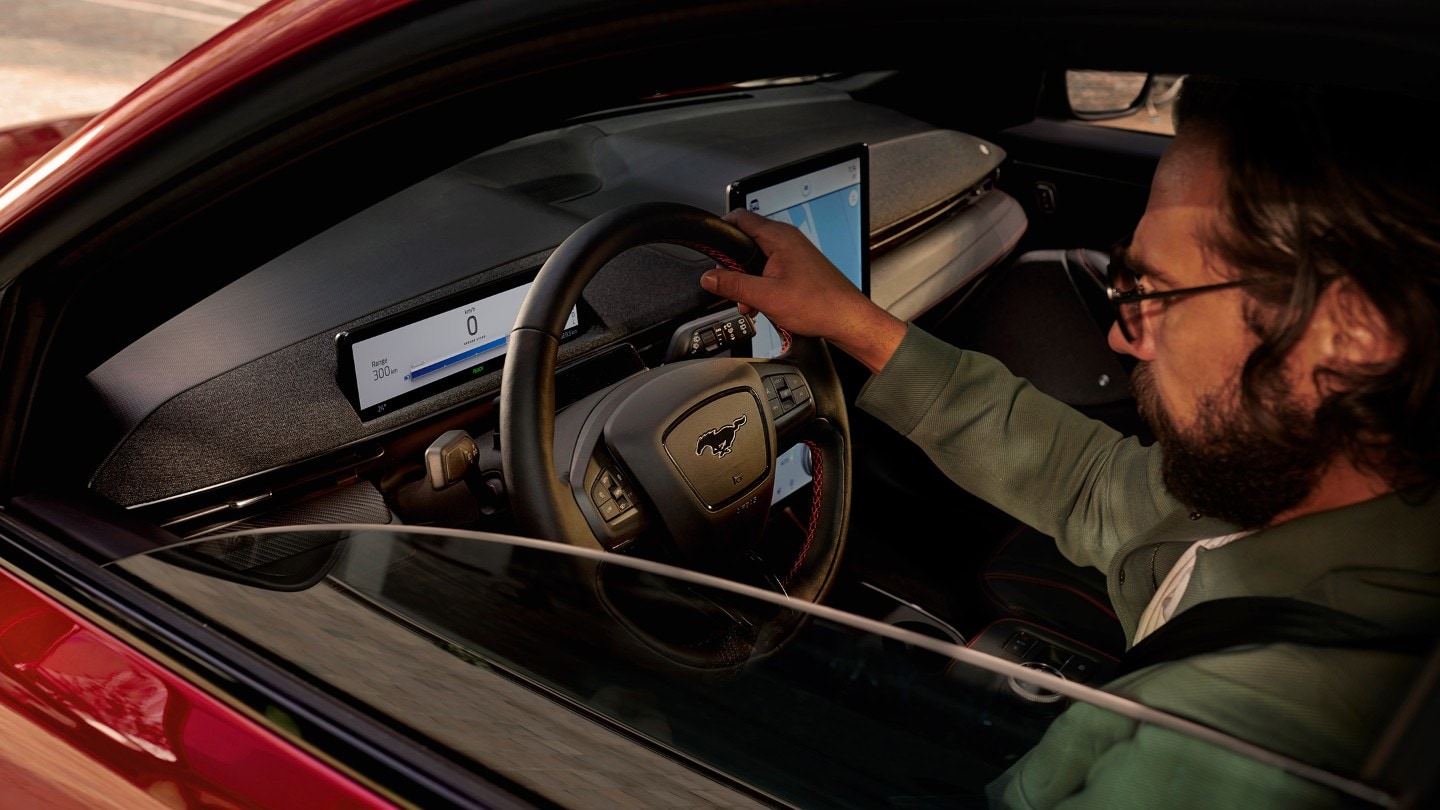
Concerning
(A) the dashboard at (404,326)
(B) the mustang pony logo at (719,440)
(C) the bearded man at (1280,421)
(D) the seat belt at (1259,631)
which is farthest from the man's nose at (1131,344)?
(A) the dashboard at (404,326)

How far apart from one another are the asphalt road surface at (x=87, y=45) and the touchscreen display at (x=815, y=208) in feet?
15.3

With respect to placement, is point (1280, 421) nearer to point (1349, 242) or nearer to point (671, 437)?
point (1349, 242)

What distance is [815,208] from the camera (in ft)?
6.89

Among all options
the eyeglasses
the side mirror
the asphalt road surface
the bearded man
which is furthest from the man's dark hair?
the asphalt road surface

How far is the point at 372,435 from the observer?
1.52 m

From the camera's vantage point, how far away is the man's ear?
2.91 feet

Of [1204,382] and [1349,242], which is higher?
[1349,242]

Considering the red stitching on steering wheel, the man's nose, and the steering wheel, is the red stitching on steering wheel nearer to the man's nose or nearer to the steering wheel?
the steering wheel

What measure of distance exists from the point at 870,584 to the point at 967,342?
43.2 inches

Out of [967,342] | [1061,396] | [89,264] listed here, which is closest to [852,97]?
[967,342]

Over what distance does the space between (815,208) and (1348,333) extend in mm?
1288

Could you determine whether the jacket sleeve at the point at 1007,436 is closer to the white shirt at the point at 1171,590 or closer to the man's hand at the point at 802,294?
the man's hand at the point at 802,294

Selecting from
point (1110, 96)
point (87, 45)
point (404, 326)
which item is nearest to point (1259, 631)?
point (404, 326)

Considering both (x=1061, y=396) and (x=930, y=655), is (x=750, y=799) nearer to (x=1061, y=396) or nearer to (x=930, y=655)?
(x=930, y=655)
